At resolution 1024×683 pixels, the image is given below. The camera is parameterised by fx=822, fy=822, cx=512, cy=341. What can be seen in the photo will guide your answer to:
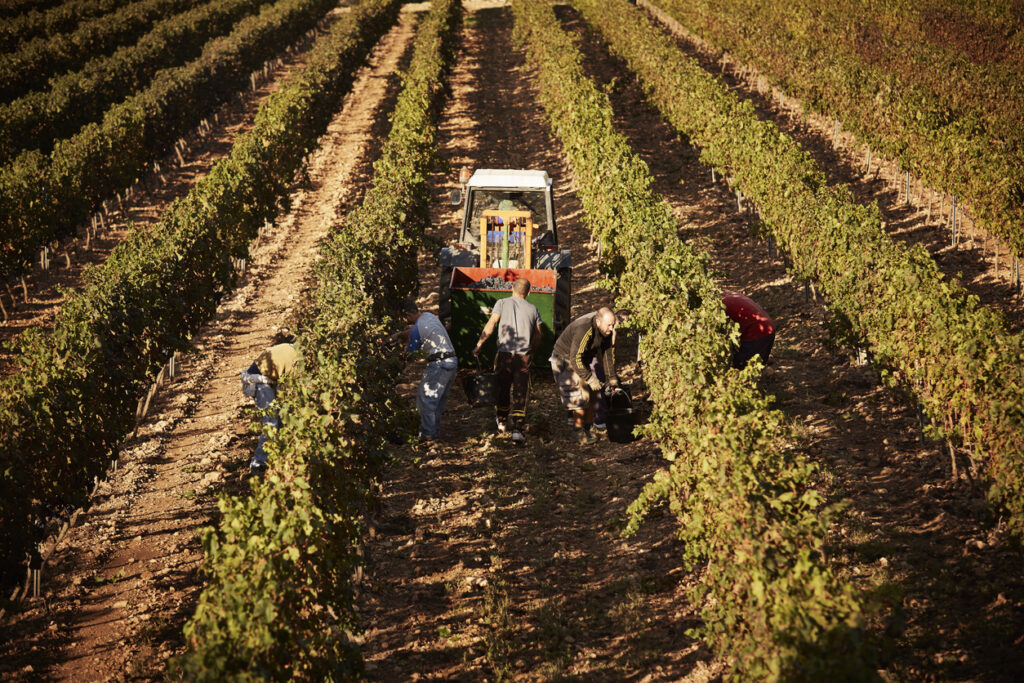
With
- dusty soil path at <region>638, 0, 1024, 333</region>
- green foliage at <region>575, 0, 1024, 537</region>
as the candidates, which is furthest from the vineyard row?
green foliage at <region>575, 0, 1024, 537</region>

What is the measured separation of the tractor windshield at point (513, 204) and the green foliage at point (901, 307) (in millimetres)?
4111

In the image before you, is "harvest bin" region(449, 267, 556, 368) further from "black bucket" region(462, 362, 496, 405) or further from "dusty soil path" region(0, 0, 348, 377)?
"dusty soil path" region(0, 0, 348, 377)

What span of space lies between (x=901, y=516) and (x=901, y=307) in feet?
8.52

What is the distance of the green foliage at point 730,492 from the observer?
16.2 feet

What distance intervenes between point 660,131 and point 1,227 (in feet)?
59.1

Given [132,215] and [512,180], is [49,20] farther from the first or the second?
[512,180]

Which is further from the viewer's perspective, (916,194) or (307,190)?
(307,190)

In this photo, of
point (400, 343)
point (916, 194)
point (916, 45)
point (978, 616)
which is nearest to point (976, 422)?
point (978, 616)

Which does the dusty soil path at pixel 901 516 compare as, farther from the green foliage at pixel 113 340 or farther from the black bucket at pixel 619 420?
the green foliage at pixel 113 340

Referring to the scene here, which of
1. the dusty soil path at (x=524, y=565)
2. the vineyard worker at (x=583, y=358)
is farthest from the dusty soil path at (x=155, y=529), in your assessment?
the vineyard worker at (x=583, y=358)

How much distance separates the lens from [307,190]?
20891mm

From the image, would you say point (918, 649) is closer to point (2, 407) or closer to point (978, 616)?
point (978, 616)

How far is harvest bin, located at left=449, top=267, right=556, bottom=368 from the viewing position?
34.5 ft

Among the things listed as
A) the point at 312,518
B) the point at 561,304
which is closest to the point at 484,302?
the point at 561,304
